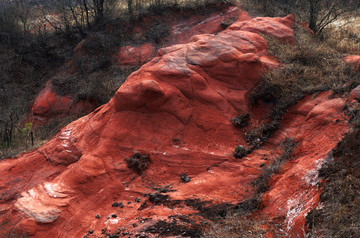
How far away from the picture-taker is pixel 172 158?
6746 millimetres

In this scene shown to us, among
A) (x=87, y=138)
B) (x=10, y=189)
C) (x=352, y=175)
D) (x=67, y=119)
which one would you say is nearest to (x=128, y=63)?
(x=67, y=119)

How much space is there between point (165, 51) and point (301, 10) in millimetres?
11164

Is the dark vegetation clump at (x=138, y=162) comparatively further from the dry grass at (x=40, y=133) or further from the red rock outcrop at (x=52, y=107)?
the red rock outcrop at (x=52, y=107)

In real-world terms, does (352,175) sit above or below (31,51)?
below

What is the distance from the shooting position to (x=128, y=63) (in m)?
16.2

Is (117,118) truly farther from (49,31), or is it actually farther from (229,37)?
(49,31)

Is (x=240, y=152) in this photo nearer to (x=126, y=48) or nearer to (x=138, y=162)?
(x=138, y=162)

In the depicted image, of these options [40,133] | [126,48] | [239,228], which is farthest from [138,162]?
[126,48]

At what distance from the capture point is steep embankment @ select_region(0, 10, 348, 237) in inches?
204

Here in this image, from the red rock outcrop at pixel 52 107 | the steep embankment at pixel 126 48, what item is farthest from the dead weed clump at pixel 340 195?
the red rock outcrop at pixel 52 107

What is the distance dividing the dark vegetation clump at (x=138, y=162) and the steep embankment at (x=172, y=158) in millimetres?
21

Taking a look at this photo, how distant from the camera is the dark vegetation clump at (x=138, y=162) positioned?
6.58m

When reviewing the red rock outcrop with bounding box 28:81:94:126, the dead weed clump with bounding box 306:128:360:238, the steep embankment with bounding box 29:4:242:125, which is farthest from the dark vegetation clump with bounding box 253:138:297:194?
the red rock outcrop with bounding box 28:81:94:126

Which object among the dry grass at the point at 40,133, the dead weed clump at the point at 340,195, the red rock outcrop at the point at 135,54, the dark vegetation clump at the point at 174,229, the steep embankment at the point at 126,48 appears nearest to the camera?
the dead weed clump at the point at 340,195
